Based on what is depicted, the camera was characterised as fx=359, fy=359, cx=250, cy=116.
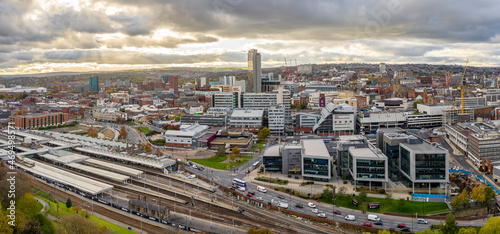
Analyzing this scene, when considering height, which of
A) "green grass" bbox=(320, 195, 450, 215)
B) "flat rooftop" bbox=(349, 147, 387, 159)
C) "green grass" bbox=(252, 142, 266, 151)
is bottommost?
"green grass" bbox=(320, 195, 450, 215)

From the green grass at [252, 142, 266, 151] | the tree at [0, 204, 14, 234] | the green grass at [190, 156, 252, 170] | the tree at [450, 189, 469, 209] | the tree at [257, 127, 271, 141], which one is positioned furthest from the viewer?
the tree at [257, 127, 271, 141]

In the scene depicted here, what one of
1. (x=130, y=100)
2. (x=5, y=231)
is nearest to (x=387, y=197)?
(x=5, y=231)

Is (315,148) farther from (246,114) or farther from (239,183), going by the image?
(246,114)

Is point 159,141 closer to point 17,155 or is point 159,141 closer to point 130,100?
point 17,155

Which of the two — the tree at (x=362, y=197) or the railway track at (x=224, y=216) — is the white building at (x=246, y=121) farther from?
the tree at (x=362, y=197)

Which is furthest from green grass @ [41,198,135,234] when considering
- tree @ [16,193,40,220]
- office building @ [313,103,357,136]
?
office building @ [313,103,357,136]

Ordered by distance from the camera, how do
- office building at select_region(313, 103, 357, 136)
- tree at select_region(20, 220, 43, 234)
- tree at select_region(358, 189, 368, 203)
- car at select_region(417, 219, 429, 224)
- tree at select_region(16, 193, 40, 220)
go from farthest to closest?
office building at select_region(313, 103, 357, 136)
tree at select_region(358, 189, 368, 203)
car at select_region(417, 219, 429, 224)
tree at select_region(16, 193, 40, 220)
tree at select_region(20, 220, 43, 234)

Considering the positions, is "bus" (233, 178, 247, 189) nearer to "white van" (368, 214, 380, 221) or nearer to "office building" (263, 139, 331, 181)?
"office building" (263, 139, 331, 181)

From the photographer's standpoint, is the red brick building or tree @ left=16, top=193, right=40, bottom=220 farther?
the red brick building
